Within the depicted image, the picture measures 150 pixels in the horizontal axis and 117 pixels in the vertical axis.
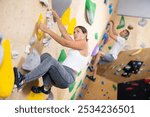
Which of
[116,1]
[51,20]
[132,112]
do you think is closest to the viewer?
[132,112]

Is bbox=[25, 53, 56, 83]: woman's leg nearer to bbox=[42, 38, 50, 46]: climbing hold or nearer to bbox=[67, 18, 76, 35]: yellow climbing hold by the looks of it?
bbox=[42, 38, 50, 46]: climbing hold

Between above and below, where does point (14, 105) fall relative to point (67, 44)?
below

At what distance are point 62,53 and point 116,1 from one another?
2.14m

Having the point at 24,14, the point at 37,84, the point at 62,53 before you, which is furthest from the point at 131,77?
the point at 24,14

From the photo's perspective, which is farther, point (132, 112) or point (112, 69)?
point (112, 69)

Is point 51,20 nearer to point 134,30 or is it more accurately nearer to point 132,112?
point 132,112

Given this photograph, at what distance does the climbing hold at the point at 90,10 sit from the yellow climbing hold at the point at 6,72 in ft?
5.84

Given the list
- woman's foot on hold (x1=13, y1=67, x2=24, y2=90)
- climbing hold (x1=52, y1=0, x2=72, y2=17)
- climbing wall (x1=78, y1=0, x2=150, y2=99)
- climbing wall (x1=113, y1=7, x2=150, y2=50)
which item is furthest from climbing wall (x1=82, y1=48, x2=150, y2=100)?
woman's foot on hold (x1=13, y1=67, x2=24, y2=90)

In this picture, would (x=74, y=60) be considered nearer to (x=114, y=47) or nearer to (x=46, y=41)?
(x=46, y=41)

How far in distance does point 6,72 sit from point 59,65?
1.88 ft

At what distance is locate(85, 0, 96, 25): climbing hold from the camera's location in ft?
13.3

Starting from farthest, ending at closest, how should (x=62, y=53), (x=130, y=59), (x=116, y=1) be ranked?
1. (x=130, y=59)
2. (x=116, y=1)
3. (x=62, y=53)

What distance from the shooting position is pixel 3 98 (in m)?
2.51

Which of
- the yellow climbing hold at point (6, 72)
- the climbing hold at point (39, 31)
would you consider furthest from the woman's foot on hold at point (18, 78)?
the climbing hold at point (39, 31)
